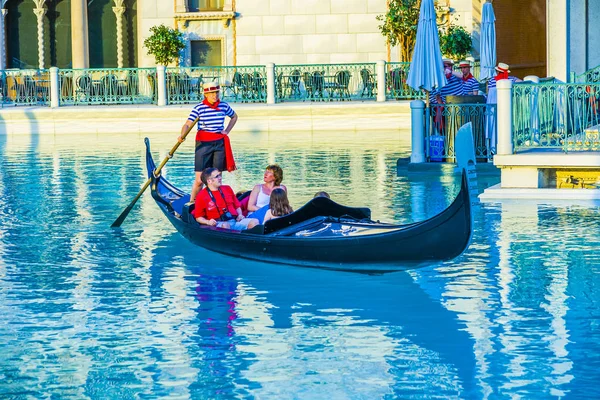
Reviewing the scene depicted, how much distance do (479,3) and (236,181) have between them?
1577 cm

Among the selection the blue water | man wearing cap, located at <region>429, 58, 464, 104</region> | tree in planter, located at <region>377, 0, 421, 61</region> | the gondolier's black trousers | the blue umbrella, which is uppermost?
tree in planter, located at <region>377, 0, 421, 61</region>

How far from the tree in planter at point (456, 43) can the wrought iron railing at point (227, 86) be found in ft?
15.0

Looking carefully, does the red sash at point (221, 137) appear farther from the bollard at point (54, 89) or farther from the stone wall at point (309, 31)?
the stone wall at point (309, 31)

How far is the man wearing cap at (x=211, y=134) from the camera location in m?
12.8

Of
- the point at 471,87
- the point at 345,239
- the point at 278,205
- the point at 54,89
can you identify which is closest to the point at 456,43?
the point at 54,89

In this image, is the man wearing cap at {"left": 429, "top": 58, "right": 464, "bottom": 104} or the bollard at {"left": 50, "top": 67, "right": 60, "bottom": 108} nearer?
the man wearing cap at {"left": 429, "top": 58, "right": 464, "bottom": 104}

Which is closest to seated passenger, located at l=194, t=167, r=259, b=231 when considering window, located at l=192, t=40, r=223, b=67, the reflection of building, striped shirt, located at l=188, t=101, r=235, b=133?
striped shirt, located at l=188, t=101, r=235, b=133

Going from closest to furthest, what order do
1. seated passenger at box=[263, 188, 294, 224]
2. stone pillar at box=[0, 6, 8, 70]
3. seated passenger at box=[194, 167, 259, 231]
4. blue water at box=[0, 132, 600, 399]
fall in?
blue water at box=[0, 132, 600, 399] < seated passenger at box=[263, 188, 294, 224] < seated passenger at box=[194, 167, 259, 231] < stone pillar at box=[0, 6, 8, 70]

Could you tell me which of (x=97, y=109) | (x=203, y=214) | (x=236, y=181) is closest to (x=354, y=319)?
(x=203, y=214)

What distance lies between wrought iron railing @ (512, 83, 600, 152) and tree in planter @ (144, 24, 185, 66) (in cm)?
1777

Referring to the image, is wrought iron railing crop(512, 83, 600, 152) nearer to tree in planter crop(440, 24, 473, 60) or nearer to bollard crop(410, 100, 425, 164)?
bollard crop(410, 100, 425, 164)

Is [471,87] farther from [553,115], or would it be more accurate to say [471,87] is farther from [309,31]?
[309,31]

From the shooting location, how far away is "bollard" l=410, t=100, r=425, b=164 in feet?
56.7

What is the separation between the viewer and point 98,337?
798 centimetres
